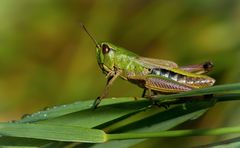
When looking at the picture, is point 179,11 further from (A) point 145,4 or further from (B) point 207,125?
(B) point 207,125

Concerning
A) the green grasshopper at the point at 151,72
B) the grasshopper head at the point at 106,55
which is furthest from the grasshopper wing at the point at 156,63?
the grasshopper head at the point at 106,55

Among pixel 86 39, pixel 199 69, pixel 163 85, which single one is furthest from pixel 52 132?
pixel 86 39

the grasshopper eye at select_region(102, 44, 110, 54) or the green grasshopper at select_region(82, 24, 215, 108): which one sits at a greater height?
the grasshopper eye at select_region(102, 44, 110, 54)

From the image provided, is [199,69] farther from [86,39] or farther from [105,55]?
[86,39]

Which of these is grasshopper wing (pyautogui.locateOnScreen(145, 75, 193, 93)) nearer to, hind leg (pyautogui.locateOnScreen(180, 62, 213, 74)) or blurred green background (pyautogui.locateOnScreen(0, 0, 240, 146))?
hind leg (pyautogui.locateOnScreen(180, 62, 213, 74))

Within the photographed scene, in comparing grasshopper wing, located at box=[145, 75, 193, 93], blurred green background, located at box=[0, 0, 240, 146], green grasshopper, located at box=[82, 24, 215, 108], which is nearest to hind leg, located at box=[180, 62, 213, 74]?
green grasshopper, located at box=[82, 24, 215, 108]

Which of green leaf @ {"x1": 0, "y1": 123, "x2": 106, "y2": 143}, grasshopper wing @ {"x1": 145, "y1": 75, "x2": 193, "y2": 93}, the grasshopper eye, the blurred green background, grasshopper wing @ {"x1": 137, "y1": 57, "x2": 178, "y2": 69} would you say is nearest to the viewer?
green leaf @ {"x1": 0, "y1": 123, "x2": 106, "y2": 143}

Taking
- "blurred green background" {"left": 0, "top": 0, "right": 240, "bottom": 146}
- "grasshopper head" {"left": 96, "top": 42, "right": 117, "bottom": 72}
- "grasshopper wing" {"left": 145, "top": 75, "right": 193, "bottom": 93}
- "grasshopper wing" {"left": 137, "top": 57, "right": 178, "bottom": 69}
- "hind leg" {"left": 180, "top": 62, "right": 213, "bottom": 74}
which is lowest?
"grasshopper wing" {"left": 145, "top": 75, "right": 193, "bottom": 93}
